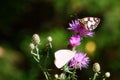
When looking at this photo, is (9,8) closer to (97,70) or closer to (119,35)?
(119,35)

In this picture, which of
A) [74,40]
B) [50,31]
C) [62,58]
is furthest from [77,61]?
[50,31]

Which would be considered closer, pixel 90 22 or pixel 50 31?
pixel 90 22

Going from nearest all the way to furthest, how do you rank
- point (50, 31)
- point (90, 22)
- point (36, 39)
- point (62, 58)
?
point (62, 58) < point (90, 22) < point (36, 39) < point (50, 31)

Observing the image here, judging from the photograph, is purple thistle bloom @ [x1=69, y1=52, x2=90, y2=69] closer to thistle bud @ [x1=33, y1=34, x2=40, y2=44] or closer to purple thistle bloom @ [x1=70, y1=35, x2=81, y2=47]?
purple thistle bloom @ [x1=70, y1=35, x2=81, y2=47]

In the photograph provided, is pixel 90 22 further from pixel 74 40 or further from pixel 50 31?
pixel 50 31

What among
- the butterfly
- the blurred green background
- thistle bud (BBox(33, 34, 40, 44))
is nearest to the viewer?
the butterfly

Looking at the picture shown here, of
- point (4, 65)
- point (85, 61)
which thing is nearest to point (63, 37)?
point (4, 65)

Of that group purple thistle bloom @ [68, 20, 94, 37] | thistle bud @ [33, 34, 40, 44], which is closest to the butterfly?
purple thistle bloom @ [68, 20, 94, 37]
